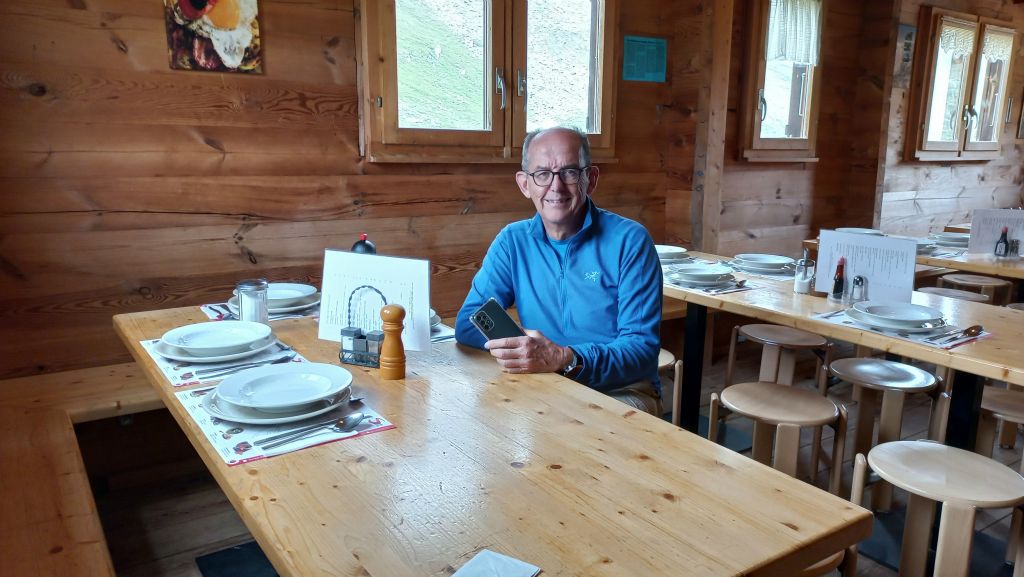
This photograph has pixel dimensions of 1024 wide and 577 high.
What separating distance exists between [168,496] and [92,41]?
1581mm

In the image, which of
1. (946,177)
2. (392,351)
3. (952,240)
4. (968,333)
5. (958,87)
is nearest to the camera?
(392,351)

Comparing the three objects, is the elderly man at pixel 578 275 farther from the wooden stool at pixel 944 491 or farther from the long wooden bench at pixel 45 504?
the long wooden bench at pixel 45 504

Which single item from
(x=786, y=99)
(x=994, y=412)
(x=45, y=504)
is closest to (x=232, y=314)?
(x=45, y=504)

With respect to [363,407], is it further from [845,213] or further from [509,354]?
[845,213]

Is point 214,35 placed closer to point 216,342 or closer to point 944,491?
point 216,342

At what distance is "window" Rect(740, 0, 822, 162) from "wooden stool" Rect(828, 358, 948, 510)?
1745 mm

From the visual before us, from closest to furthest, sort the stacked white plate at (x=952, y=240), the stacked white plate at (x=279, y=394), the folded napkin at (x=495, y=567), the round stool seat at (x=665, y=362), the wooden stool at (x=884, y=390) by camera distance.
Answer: the folded napkin at (x=495, y=567) < the stacked white plate at (x=279, y=394) < the wooden stool at (x=884, y=390) < the round stool seat at (x=665, y=362) < the stacked white plate at (x=952, y=240)

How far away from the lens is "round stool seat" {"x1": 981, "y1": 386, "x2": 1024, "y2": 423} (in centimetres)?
226

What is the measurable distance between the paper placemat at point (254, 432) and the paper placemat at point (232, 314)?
0.72 meters

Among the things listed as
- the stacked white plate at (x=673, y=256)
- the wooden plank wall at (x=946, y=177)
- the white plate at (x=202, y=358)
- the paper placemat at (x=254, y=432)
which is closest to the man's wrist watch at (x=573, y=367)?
the paper placemat at (x=254, y=432)

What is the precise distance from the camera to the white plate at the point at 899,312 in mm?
1971

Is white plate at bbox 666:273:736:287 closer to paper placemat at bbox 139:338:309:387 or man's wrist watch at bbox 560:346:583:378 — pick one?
man's wrist watch at bbox 560:346:583:378

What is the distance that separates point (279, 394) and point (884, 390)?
80.5 inches

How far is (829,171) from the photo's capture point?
4.66 metres
